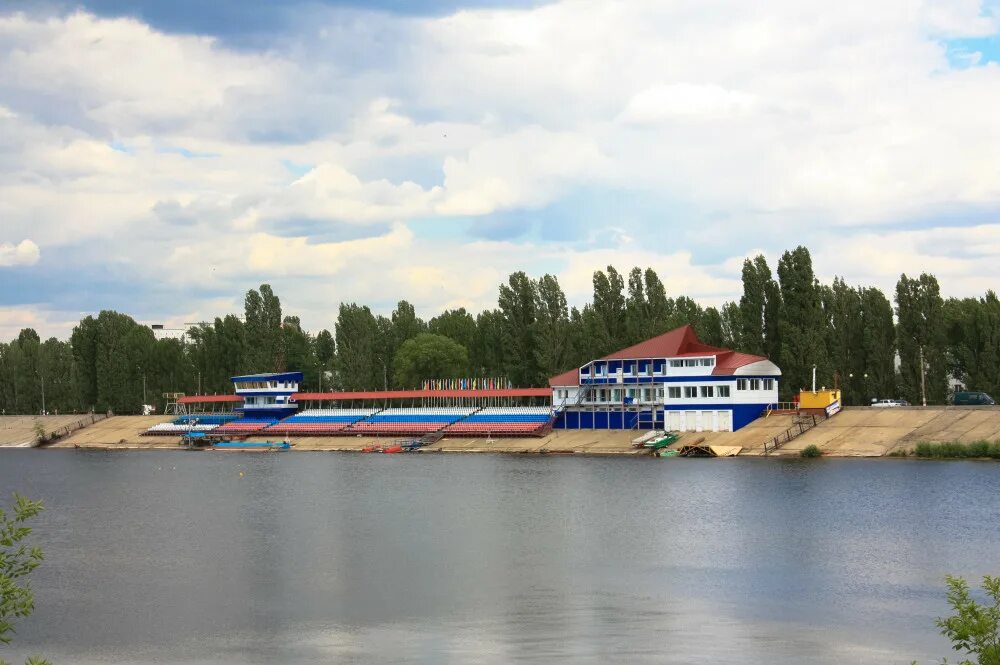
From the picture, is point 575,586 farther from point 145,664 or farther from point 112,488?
point 112,488

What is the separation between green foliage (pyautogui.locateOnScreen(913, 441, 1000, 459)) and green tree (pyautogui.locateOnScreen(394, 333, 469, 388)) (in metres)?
80.8

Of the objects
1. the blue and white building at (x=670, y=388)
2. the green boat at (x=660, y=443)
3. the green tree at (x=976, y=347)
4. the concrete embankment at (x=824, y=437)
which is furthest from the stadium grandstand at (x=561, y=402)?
the green tree at (x=976, y=347)

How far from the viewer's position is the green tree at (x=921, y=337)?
108106 mm

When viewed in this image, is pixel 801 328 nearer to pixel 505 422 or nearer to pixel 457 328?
pixel 505 422

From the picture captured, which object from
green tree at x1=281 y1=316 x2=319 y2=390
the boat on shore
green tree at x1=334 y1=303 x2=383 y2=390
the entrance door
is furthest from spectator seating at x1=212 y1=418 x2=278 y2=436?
the entrance door

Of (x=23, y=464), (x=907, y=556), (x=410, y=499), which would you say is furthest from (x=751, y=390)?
(x=23, y=464)

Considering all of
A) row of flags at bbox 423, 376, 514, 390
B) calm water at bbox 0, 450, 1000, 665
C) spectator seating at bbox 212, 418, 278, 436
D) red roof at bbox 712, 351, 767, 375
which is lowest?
calm water at bbox 0, 450, 1000, 665

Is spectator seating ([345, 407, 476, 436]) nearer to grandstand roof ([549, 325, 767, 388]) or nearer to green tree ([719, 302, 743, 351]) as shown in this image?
grandstand roof ([549, 325, 767, 388])

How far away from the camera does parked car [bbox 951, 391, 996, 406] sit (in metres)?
103

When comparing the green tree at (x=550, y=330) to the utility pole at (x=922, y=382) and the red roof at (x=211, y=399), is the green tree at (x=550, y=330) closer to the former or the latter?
the utility pole at (x=922, y=382)

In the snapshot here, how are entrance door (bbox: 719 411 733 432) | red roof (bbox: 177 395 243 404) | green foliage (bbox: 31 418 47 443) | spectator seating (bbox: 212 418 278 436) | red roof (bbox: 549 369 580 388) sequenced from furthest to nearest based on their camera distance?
green foliage (bbox: 31 418 47 443) < red roof (bbox: 177 395 243 404) < spectator seating (bbox: 212 418 278 436) < red roof (bbox: 549 369 580 388) < entrance door (bbox: 719 411 733 432)

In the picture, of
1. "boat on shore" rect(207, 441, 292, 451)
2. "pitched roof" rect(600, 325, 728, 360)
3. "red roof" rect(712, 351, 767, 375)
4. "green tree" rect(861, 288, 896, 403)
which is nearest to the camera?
"red roof" rect(712, 351, 767, 375)

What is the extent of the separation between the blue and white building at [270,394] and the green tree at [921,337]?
8616cm

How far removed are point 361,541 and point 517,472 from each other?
124ft
